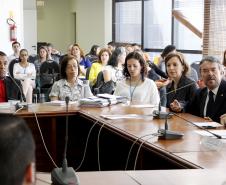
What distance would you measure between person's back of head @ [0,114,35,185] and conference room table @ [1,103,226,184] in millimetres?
1029

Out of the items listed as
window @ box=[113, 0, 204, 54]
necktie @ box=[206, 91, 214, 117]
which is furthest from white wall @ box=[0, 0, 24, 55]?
necktie @ box=[206, 91, 214, 117]

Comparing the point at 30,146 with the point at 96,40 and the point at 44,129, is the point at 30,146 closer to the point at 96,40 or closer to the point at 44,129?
the point at 44,129

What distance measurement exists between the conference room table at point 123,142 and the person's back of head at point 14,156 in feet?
3.38

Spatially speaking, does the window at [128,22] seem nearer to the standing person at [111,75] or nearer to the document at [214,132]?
the standing person at [111,75]

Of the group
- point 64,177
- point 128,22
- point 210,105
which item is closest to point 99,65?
point 210,105

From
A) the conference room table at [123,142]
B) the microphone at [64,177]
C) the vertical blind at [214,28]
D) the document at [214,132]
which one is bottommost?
the conference room table at [123,142]

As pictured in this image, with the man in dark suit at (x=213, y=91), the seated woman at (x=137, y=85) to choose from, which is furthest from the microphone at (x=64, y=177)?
the seated woman at (x=137, y=85)

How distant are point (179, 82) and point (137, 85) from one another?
1.49 feet

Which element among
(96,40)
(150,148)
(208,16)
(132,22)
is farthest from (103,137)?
(96,40)

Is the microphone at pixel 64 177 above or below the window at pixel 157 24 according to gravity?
below

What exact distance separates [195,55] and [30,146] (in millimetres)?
7591

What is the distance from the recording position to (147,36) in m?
10.0

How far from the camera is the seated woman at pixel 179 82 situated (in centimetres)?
412

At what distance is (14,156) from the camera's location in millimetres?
942
